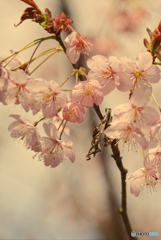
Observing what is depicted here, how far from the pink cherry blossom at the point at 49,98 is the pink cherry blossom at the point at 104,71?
0.55 ft

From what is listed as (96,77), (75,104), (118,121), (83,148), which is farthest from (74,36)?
(83,148)

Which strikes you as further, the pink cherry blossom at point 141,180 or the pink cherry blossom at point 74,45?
the pink cherry blossom at point 141,180

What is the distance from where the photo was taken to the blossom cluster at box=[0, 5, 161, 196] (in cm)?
91

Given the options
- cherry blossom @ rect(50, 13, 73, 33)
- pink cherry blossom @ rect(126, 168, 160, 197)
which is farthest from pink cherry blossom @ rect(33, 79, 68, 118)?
pink cherry blossom @ rect(126, 168, 160, 197)

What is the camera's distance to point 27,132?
4.00ft

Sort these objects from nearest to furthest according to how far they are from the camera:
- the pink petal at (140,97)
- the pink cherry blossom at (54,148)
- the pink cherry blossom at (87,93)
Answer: the pink petal at (140,97) → the pink cherry blossom at (87,93) → the pink cherry blossom at (54,148)

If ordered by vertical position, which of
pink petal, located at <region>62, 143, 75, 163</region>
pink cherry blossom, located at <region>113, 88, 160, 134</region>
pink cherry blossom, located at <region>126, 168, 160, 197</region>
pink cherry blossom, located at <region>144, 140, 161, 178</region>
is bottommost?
pink cherry blossom, located at <region>126, 168, 160, 197</region>

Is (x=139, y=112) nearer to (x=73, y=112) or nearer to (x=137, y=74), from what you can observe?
(x=137, y=74)

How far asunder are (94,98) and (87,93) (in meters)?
0.05

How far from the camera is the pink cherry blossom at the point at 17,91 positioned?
1004 millimetres

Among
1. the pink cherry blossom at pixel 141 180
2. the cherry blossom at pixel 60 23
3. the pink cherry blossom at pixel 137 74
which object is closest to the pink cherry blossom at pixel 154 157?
the pink cherry blossom at pixel 141 180

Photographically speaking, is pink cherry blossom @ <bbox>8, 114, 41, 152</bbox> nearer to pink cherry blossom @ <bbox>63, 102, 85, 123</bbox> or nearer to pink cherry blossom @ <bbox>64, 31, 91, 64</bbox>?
pink cherry blossom @ <bbox>63, 102, 85, 123</bbox>

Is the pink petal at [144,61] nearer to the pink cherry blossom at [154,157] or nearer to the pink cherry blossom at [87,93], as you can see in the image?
the pink cherry blossom at [87,93]

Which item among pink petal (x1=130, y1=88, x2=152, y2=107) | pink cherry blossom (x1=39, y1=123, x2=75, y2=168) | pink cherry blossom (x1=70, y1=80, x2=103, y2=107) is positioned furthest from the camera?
pink cherry blossom (x1=39, y1=123, x2=75, y2=168)
